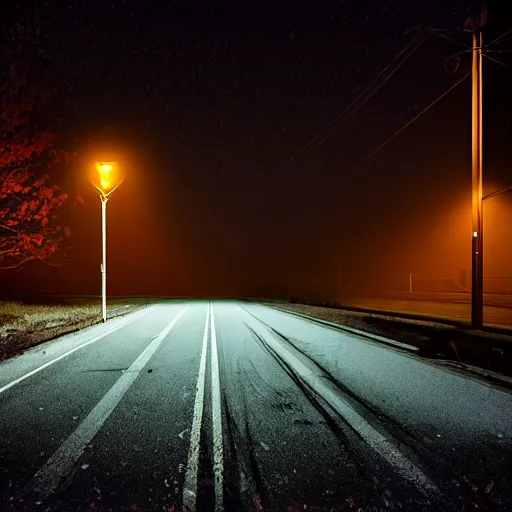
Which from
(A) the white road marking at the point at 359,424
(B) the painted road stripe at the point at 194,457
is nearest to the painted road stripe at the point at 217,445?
(B) the painted road stripe at the point at 194,457

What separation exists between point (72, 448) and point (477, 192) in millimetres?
13378

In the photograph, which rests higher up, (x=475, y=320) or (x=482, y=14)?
(x=482, y=14)

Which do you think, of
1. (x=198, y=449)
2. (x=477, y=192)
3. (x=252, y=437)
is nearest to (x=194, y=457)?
(x=198, y=449)

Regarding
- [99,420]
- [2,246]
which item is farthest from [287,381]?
[2,246]

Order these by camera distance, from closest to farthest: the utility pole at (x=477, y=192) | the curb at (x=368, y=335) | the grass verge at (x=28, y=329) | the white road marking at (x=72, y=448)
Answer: the white road marking at (x=72, y=448)
the curb at (x=368, y=335)
the grass verge at (x=28, y=329)
the utility pole at (x=477, y=192)

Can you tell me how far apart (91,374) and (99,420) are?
9.30ft

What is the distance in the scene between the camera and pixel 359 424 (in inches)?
201

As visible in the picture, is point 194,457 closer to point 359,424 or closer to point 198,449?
point 198,449

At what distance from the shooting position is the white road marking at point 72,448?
3654 mm

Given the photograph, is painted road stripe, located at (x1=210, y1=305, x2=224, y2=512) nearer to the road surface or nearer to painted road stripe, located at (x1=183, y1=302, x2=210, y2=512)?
painted road stripe, located at (x1=183, y1=302, x2=210, y2=512)

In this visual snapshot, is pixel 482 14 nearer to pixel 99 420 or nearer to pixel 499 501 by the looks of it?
pixel 499 501

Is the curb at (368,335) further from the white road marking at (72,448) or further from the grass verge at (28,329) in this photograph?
the grass verge at (28,329)

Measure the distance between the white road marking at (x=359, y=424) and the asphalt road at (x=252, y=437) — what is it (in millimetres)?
22

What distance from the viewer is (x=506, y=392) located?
6.45 meters
